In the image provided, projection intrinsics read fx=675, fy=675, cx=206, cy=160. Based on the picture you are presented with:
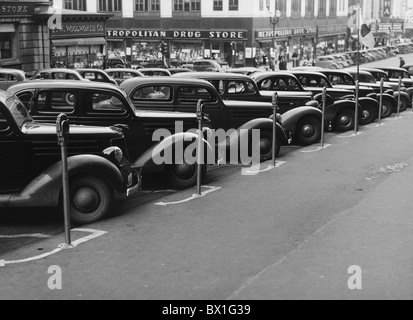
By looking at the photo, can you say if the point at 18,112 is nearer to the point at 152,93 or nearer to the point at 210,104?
the point at 152,93

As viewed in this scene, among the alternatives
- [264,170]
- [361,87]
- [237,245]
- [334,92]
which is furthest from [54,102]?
[361,87]

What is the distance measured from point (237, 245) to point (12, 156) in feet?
10.8

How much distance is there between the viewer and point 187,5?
6750cm

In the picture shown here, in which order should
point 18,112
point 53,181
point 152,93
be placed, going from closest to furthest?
point 53,181
point 18,112
point 152,93

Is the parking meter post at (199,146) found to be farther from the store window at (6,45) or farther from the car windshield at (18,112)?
the store window at (6,45)

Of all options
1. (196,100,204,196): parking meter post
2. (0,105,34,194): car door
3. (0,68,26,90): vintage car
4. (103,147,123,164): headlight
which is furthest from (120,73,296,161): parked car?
(0,68,26,90): vintage car

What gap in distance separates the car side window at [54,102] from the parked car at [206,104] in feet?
6.64

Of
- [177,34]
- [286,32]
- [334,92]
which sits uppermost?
[286,32]

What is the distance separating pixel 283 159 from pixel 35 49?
25852mm

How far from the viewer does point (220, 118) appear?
14.1 metres

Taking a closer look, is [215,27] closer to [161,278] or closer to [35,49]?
[35,49]

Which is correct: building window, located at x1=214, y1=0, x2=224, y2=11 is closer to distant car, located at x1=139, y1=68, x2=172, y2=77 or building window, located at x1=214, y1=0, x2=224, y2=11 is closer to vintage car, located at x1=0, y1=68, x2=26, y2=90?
distant car, located at x1=139, y1=68, x2=172, y2=77

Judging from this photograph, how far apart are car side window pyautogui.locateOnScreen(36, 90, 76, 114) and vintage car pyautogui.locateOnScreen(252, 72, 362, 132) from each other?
7607mm

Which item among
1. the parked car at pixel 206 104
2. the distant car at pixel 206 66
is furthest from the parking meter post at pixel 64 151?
the distant car at pixel 206 66
